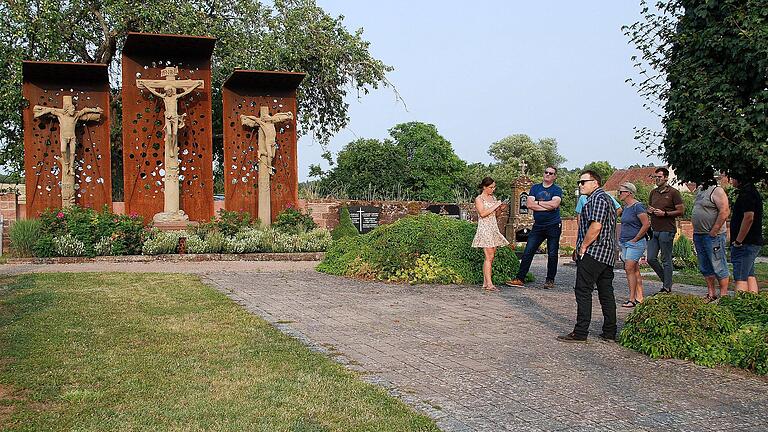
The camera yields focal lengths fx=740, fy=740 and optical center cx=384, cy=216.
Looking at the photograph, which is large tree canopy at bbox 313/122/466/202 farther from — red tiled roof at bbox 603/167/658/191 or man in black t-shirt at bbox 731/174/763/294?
red tiled roof at bbox 603/167/658/191

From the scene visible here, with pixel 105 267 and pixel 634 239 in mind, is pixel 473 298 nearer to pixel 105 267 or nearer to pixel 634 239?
pixel 634 239

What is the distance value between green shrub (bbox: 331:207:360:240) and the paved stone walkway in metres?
9.66

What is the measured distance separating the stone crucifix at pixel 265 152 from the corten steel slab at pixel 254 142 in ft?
0.86

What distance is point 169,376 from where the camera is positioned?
Answer: 17.2ft

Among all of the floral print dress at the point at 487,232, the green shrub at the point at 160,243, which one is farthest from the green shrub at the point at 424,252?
the green shrub at the point at 160,243

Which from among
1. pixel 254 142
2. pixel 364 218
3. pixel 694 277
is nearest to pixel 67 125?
pixel 254 142

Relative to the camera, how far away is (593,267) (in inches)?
269

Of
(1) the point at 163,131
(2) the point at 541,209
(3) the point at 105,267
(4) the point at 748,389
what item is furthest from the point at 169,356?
(1) the point at 163,131

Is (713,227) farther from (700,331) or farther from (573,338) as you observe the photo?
(573,338)

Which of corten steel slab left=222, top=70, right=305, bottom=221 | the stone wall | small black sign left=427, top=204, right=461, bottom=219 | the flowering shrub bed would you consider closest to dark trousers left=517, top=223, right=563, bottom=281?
the flowering shrub bed

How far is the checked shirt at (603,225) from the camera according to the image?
6844 millimetres

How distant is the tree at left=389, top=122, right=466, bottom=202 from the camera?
120 feet

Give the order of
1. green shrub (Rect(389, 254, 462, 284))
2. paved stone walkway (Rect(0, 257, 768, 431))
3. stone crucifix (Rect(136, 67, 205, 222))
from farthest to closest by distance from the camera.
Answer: stone crucifix (Rect(136, 67, 205, 222)), green shrub (Rect(389, 254, 462, 284)), paved stone walkway (Rect(0, 257, 768, 431))

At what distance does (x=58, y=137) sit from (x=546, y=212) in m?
11.4
